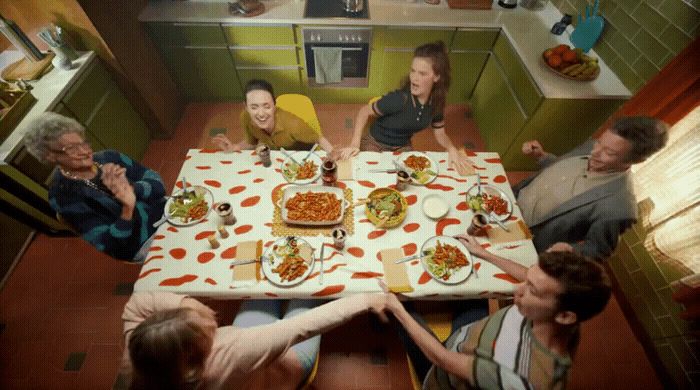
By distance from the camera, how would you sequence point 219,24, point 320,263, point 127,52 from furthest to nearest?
point 219,24
point 127,52
point 320,263

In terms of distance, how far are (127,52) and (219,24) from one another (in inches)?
33.6

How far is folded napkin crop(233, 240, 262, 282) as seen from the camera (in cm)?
162

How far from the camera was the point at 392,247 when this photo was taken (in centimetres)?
175

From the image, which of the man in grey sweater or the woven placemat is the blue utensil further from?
the woven placemat

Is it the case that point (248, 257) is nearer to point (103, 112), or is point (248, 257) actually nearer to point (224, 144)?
point (224, 144)

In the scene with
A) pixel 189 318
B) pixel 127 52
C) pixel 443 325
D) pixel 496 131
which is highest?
pixel 189 318

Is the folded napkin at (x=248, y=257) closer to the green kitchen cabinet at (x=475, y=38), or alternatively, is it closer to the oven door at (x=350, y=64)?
the oven door at (x=350, y=64)

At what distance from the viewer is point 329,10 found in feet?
10.3

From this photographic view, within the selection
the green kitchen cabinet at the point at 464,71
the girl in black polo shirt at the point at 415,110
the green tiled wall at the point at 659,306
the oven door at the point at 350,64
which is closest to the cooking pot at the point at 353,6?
the oven door at the point at 350,64

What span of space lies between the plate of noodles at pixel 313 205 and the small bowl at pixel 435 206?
0.48m

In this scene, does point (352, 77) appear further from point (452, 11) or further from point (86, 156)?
point (86, 156)

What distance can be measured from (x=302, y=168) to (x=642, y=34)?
2.78m

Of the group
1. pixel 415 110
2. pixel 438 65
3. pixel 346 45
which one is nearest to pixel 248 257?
pixel 415 110

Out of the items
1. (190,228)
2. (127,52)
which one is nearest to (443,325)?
(190,228)
